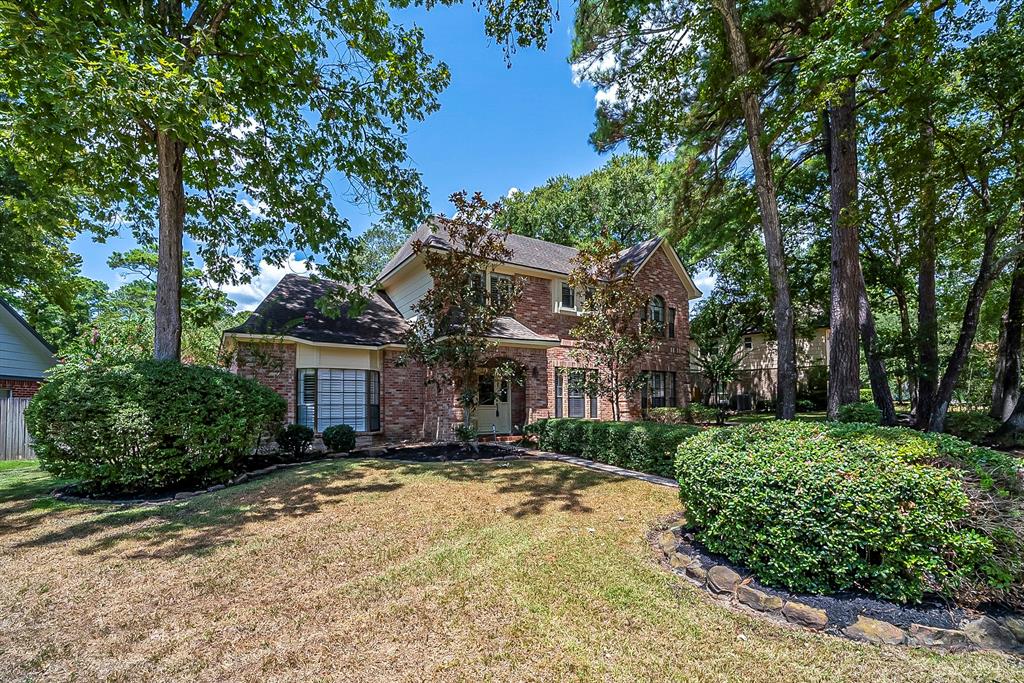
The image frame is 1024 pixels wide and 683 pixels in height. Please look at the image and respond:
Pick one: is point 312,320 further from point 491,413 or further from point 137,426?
point 137,426

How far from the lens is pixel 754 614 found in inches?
135

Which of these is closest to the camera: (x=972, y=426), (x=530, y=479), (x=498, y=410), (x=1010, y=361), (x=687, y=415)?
(x=530, y=479)

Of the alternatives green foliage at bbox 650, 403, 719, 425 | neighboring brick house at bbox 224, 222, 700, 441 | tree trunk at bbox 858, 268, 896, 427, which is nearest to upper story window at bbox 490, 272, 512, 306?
neighboring brick house at bbox 224, 222, 700, 441

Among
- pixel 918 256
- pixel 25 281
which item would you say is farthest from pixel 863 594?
pixel 25 281

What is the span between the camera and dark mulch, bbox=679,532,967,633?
3.13 metres

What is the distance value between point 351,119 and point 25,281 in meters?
14.4

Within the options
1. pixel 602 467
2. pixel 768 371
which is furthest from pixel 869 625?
pixel 768 371

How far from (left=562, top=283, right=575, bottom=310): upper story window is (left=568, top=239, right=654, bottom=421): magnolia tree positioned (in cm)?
300

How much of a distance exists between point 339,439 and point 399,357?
2.63 metres

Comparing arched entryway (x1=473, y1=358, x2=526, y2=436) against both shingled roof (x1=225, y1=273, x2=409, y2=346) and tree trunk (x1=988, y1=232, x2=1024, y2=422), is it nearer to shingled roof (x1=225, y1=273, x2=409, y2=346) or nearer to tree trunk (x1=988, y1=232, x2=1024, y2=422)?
shingled roof (x1=225, y1=273, x2=409, y2=346)

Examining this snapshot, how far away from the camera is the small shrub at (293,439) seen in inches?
412

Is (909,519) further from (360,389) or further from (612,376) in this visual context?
(360,389)

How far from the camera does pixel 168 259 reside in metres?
8.80

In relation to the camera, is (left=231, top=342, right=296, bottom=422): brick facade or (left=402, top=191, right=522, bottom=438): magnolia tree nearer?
(left=402, top=191, right=522, bottom=438): magnolia tree
